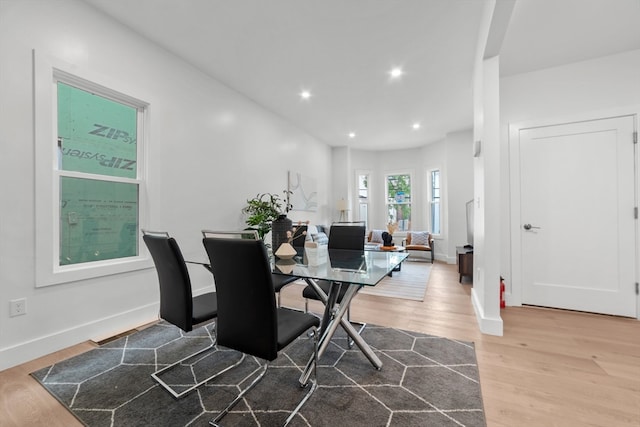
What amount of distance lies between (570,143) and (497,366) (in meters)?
2.53

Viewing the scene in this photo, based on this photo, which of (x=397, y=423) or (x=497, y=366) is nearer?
(x=397, y=423)

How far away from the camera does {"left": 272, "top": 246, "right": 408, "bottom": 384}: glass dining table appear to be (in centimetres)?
157

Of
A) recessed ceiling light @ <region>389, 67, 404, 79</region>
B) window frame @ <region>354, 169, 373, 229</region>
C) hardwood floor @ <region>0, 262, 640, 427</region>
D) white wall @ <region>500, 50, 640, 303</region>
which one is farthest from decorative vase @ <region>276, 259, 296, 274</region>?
window frame @ <region>354, 169, 373, 229</region>

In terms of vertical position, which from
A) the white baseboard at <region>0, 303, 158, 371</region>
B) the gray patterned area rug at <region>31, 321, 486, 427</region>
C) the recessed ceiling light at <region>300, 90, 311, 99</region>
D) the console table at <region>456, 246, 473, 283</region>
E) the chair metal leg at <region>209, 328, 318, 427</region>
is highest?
the recessed ceiling light at <region>300, 90, 311, 99</region>

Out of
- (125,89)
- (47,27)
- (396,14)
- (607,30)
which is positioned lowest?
(125,89)

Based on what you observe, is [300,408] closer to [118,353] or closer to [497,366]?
[497,366]

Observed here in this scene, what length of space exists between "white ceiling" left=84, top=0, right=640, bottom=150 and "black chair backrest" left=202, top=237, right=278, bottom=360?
2.17 meters

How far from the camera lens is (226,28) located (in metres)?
2.54

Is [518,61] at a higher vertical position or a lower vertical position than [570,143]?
higher

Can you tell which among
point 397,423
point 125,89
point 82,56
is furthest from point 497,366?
point 82,56

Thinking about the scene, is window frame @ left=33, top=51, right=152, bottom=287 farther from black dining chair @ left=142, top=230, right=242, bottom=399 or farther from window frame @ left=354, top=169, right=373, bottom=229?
window frame @ left=354, top=169, right=373, bottom=229

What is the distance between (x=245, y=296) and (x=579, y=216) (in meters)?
3.49

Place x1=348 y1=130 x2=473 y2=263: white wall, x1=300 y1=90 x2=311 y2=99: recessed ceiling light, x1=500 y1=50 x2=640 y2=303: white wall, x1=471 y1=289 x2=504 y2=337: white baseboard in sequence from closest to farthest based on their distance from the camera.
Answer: x1=471 y1=289 x2=504 y2=337: white baseboard < x1=500 y1=50 x2=640 y2=303: white wall < x1=300 y1=90 x2=311 y2=99: recessed ceiling light < x1=348 y1=130 x2=473 y2=263: white wall

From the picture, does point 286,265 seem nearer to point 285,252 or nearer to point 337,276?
point 285,252
